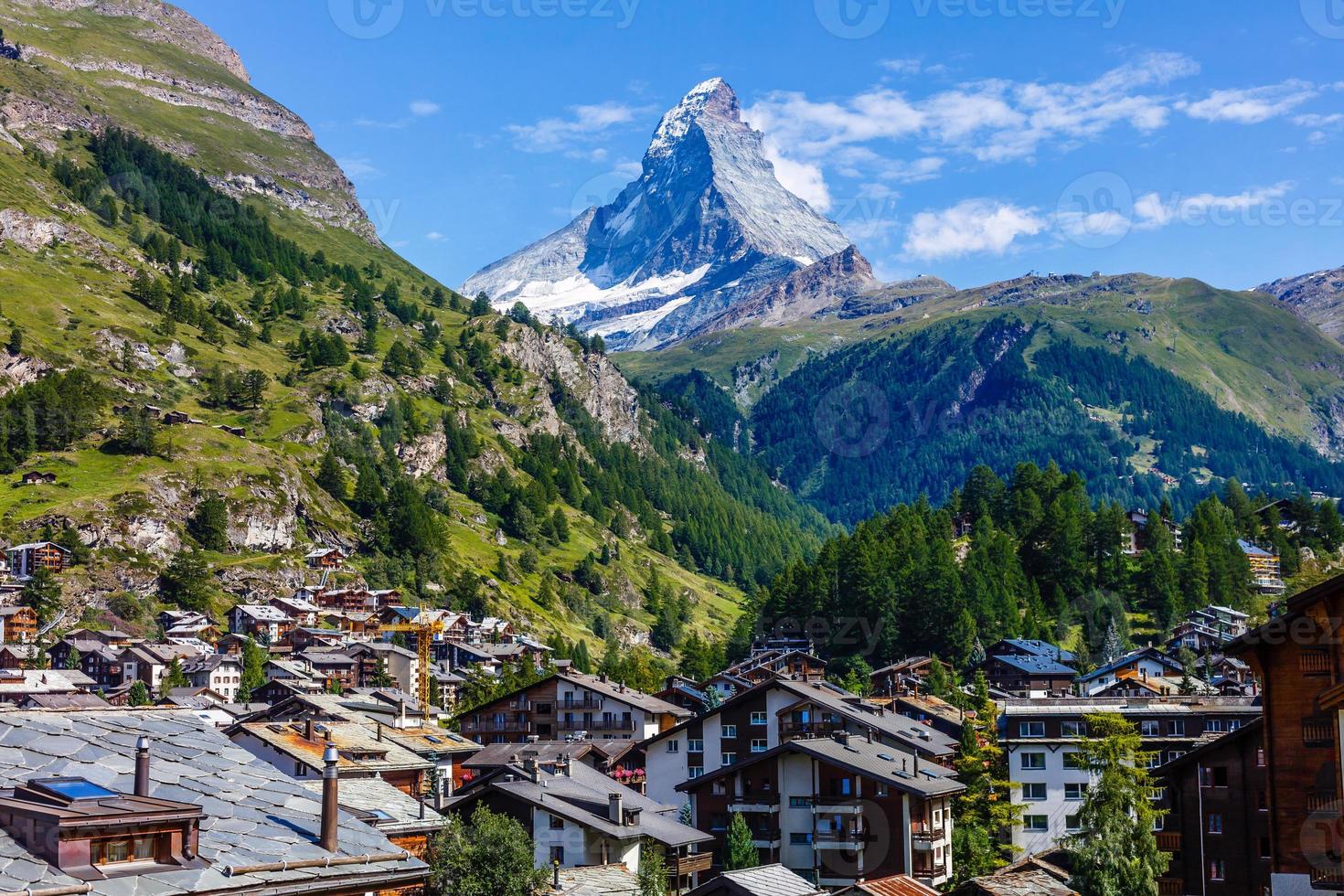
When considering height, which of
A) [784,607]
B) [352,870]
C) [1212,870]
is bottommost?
[1212,870]

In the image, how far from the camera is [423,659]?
184875 millimetres

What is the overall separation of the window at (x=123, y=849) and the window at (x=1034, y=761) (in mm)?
76052

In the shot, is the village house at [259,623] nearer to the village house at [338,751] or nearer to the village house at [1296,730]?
the village house at [338,751]

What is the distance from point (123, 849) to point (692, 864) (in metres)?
Answer: 54.2

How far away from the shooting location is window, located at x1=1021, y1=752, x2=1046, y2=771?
88.1 meters

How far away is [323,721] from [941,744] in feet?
132

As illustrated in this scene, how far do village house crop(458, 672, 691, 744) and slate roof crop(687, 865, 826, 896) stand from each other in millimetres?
64553

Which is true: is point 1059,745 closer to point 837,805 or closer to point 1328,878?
point 837,805

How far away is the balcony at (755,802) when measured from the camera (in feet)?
244

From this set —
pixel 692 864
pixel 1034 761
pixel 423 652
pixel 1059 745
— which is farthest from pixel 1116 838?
pixel 423 652

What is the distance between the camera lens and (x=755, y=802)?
7494 centimetres

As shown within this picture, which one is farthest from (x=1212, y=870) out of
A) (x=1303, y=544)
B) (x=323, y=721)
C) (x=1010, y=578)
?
(x=1303, y=544)

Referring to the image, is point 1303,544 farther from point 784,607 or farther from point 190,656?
point 190,656

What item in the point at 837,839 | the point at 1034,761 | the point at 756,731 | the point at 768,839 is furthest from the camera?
the point at 756,731
